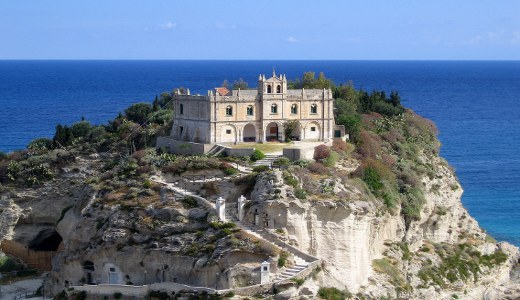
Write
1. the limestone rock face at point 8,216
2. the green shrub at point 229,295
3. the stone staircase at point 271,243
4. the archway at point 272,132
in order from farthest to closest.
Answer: the archway at point 272,132 → the limestone rock face at point 8,216 → the stone staircase at point 271,243 → the green shrub at point 229,295

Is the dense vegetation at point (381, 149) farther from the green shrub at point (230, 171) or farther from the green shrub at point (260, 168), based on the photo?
the green shrub at point (230, 171)

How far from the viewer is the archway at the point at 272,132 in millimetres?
70812

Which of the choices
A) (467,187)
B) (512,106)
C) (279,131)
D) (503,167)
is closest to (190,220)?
(279,131)

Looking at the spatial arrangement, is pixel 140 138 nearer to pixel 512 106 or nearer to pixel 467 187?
pixel 467 187

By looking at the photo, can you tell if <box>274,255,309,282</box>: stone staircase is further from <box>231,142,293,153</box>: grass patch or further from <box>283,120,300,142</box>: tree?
<box>283,120,300,142</box>: tree

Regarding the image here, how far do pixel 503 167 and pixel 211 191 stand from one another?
52786mm

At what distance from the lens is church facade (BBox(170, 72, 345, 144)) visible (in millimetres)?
68750

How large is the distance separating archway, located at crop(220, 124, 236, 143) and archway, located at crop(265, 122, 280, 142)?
8.78ft

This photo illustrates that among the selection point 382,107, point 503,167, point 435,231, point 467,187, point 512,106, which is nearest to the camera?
point 435,231

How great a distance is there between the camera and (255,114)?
69.8 m

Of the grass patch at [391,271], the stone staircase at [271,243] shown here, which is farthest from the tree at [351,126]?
the stone staircase at [271,243]

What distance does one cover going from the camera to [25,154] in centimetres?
7731

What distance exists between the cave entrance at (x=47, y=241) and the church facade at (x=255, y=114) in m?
11.0

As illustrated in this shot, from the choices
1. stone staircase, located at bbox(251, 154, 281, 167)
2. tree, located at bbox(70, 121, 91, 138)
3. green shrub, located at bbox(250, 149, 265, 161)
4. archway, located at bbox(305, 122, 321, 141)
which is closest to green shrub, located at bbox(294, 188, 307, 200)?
stone staircase, located at bbox(251, 154, 281, 167)
